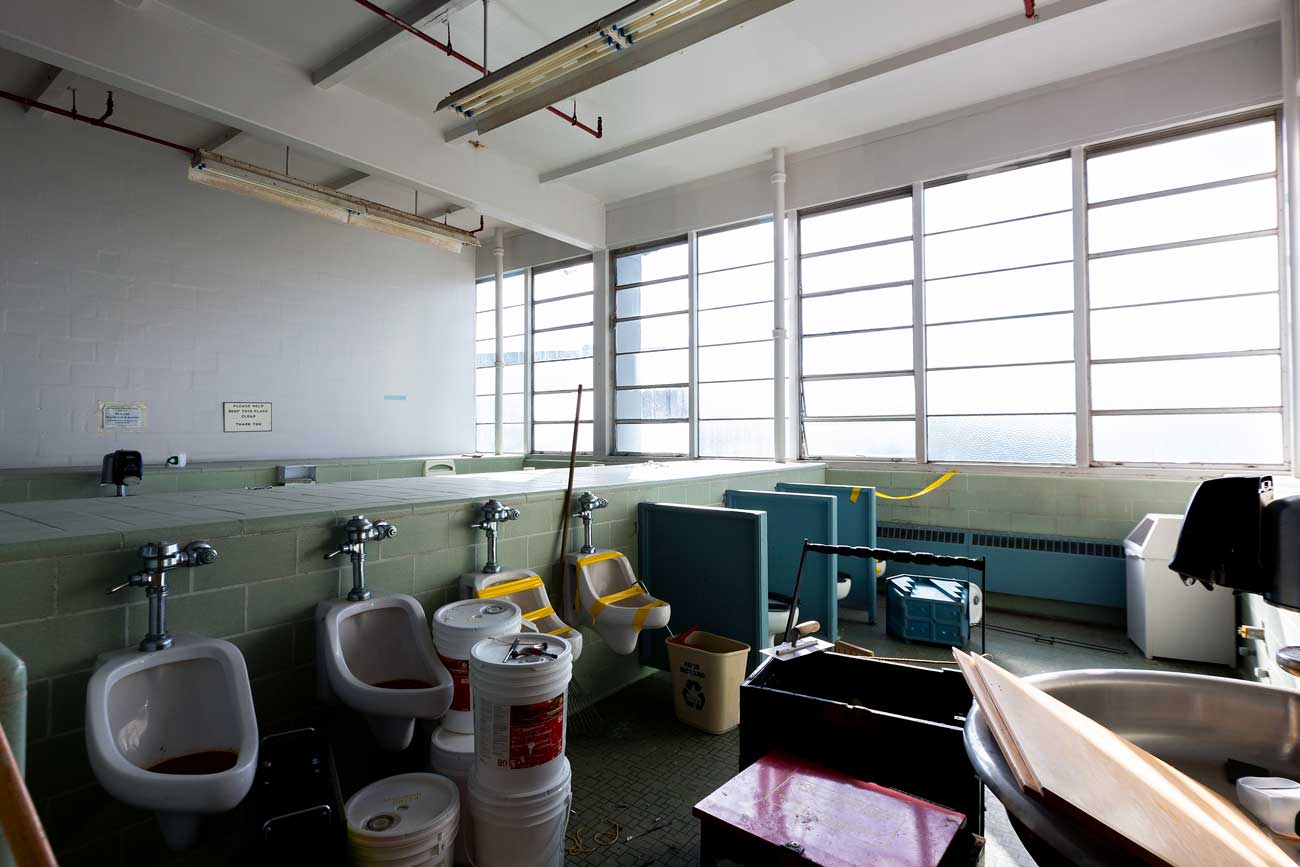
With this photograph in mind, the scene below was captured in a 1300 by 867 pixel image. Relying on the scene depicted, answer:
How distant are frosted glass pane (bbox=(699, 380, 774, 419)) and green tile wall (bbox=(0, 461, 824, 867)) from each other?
362 cm

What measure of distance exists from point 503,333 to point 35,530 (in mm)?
6380

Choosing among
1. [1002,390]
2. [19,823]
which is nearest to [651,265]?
[1002,390]

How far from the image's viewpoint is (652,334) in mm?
6691

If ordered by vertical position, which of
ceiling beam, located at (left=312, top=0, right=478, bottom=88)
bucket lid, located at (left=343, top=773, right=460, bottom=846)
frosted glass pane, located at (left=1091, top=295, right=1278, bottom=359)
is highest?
ceiling beam, located at (left=312, top=0, right=478, bottom=88)

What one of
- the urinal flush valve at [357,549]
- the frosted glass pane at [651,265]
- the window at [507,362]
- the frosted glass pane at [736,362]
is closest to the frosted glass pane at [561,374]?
the window at [507,362]

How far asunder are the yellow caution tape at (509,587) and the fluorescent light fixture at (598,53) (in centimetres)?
271

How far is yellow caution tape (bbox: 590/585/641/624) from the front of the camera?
2.72m

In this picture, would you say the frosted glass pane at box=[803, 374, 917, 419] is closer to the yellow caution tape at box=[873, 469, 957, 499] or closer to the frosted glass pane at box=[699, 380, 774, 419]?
the frosted glass pane at box=[699, 380, 774, 419]

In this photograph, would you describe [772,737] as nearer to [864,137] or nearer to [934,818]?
[934,818]

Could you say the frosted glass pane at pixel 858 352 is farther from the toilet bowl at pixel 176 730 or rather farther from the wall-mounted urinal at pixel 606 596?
the toilet bowl at pixel 176 730

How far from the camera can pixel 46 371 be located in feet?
15.0

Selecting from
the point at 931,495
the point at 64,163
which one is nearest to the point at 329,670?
the point at 931,495

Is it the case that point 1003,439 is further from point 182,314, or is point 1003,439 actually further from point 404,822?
point 182,314

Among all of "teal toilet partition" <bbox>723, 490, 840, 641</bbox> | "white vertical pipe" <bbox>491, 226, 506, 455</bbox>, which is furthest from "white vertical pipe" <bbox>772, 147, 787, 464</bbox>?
"white vertical pipe" <bbox>491, 226, 506, 455</bbox>
